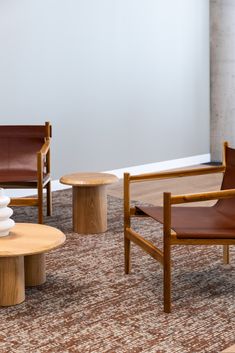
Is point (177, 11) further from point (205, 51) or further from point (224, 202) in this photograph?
point (224, 202)

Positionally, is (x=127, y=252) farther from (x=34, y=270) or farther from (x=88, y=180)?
(x=88, y=180)

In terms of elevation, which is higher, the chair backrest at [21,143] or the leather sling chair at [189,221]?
the chair backrest at [21,143]

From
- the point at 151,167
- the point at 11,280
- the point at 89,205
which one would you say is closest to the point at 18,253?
the point at 11,280

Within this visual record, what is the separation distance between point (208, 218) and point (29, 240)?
847mm

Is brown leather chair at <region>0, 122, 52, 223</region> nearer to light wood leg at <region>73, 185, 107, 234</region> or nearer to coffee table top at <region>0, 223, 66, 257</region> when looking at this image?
light wood leg at <region>73, 185, 107, 234</region>

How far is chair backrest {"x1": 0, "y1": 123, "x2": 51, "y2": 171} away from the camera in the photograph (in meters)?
4.22

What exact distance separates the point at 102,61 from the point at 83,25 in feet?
1.27

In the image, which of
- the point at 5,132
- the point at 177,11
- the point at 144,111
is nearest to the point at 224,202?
the point at 5,132

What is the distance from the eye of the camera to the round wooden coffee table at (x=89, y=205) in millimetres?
3818

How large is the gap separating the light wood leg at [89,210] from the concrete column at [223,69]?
119 inches

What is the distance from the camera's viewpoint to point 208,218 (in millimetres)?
2799

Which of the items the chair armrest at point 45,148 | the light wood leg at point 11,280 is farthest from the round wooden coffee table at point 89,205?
the light wood leg at point 11,280

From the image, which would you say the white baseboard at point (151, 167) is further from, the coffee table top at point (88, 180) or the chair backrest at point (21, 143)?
the coffee table top at point (88, 180)

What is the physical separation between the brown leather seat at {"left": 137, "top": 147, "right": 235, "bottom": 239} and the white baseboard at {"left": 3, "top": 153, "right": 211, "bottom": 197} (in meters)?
2.28
